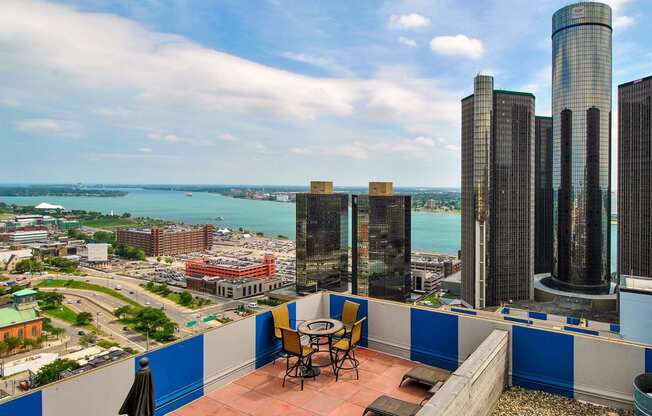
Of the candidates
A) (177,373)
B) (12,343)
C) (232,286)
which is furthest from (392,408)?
(232,286)

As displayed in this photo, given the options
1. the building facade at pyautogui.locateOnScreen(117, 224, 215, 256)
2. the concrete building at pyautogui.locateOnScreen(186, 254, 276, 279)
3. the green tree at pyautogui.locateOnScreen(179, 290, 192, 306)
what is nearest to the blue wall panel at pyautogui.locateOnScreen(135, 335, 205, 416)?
the green tree at pyautogui.locateOnScreen(179, 290, 192, 306)

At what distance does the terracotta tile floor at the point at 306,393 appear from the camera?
2.98 metres

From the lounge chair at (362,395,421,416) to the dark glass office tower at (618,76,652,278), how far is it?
39.2m

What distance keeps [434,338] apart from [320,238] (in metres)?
35.5

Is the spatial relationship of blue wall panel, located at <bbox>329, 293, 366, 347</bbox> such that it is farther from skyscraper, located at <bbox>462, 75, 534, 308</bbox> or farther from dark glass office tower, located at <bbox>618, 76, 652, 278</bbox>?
dark glass office tower, located at <bbox>618, 76, 652, 278</bbox>

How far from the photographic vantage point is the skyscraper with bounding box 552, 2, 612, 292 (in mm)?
38000

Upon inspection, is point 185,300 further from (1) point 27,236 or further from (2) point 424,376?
(1) point 27,236

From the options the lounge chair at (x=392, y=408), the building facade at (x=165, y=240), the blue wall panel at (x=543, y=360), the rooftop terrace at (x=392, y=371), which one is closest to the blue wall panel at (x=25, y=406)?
the rooftop terrace at (x=392, y=371)

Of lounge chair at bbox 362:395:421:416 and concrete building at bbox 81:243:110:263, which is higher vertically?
lounge chair at bbox 362:395:421:416

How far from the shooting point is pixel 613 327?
1579 centimetres

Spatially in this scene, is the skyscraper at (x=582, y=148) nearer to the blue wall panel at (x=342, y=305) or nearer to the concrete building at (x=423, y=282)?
the concrete building at (x=423, y=282)

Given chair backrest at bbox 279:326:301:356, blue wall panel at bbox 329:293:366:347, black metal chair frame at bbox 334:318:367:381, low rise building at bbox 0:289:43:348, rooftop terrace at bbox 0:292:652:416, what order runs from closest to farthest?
rooftop terrace at bbox 0:292:652:416
chair backrest at bbox 279:326:301:356
black metal chair frame at bbox 334:318:367:381
blue wall panel at bbox 329:293:366:347
low rise building at bbox 0:289:43:348

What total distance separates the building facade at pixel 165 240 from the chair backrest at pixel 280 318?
75.6m

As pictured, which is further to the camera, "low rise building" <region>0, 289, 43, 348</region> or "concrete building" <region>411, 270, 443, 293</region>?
"concrete building" <region>411, 270, 443, 293</region>
